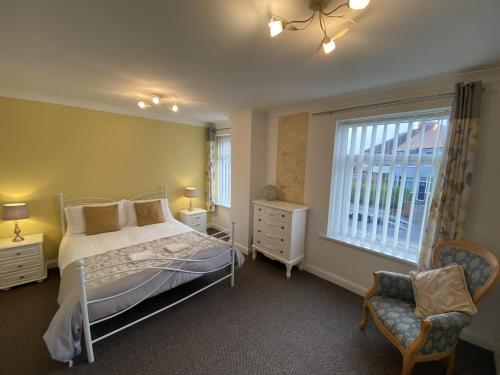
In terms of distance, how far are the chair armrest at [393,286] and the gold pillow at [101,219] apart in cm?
343

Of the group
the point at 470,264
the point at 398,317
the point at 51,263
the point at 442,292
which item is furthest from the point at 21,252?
the point at 470,264

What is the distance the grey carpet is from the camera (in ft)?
5.55

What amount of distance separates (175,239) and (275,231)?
4.68 ft

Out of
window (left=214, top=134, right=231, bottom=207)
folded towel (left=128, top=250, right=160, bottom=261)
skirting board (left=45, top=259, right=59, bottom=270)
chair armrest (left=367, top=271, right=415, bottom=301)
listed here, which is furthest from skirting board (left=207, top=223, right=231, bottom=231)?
chair armrest (left=367, top=271, right=415, bottom=301)

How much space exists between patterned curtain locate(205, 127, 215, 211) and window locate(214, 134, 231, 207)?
5.5 inches

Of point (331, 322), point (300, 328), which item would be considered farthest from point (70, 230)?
point (331, 322)

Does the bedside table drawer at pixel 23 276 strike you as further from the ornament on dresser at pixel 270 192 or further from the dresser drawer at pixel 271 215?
the ornament on dresser at pixel 270 192

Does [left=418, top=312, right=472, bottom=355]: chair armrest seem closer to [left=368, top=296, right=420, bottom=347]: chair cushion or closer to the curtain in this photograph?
[left=368, top=296, right=420, bottom=347]: chair cushion

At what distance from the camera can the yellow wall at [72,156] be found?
2.72 meters

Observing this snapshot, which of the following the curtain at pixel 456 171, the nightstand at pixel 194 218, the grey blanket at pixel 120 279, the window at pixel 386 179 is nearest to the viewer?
the grey blanket at pixel 120 279

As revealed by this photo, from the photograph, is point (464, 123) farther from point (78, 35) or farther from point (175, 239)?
point (175, 239)

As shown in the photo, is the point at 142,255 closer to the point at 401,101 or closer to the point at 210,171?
the point at 210,171

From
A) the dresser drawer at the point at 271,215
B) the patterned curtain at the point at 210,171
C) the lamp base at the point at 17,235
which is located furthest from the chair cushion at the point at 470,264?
the lamp base at the point at 17,235

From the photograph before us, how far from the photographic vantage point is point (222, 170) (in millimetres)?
4734
